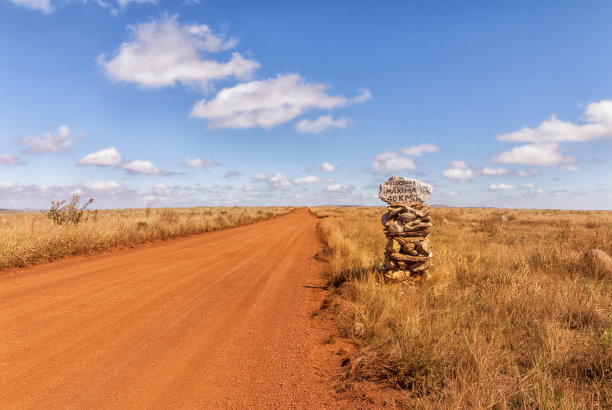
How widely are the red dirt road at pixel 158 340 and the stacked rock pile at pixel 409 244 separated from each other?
218cm

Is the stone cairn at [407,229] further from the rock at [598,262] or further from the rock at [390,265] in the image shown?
the rock at [598,262]

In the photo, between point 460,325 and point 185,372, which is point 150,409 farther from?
point 460,325

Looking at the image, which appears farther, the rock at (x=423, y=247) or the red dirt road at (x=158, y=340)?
the rock at (x=423, y=247)

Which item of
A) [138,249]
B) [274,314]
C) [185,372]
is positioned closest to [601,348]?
[274,314]

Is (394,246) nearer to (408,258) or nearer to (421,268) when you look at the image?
(408,258)

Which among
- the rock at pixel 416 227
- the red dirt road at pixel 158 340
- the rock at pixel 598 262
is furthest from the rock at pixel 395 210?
the rock at pixel 598 262

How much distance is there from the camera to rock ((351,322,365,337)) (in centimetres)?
489

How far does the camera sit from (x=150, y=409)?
3100mm

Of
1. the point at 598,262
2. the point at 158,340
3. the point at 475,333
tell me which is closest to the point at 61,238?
the point at 158,340

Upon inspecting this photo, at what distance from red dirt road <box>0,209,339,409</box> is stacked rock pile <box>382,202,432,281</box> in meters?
2.18

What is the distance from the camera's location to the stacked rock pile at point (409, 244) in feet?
24.7

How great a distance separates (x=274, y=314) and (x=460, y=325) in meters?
3.16

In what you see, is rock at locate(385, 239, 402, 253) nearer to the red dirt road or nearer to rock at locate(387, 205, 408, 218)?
rock at locate(387, 205, 408, 218)

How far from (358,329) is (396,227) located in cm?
335
